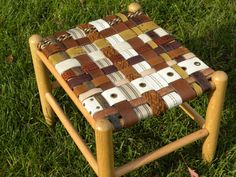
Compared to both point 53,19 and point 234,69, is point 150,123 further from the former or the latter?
point 53,19

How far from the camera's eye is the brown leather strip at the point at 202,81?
5.23 ft

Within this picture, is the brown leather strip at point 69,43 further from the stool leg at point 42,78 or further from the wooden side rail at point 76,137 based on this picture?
the wooden side rail at point 76,137

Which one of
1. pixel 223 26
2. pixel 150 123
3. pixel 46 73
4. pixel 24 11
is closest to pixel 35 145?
pixel 46 73

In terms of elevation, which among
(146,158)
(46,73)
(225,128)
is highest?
(46,73)

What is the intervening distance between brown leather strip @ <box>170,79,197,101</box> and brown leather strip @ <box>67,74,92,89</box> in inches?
11.3

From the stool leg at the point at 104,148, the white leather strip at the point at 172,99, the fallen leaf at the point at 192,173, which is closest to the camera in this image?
the stool leg at the point at 104,148

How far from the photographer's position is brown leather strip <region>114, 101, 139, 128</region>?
148 cm

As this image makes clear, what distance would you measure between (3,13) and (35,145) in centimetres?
97

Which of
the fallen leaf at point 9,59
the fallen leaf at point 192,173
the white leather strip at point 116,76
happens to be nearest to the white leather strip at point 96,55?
the white leather strip at point 116,76

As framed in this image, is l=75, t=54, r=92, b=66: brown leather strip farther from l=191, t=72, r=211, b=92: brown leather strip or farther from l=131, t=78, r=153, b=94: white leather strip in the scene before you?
l=191, t=72, r=211, b=92: brown leather strip

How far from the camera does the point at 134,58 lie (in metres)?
1.73

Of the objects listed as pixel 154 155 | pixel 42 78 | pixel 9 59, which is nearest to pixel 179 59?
pixel 154 155

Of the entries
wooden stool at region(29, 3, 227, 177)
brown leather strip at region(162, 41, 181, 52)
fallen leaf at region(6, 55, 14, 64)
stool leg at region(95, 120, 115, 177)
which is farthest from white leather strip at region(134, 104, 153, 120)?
fallen leaf at region(6, 55, 14, 64)

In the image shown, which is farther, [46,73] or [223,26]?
[223,26]
